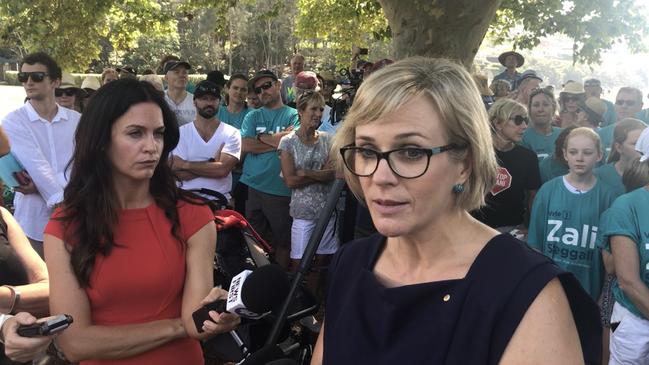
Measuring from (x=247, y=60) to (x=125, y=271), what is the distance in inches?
1775

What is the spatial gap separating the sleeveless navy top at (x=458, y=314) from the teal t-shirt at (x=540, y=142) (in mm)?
4125

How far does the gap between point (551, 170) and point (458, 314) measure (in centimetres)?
350

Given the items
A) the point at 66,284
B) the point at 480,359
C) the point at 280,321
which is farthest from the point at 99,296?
the point at 480,359

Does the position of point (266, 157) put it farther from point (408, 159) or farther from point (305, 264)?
point (408, 159)

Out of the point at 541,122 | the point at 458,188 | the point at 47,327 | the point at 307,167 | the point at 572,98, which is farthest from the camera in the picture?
the point at 572,98

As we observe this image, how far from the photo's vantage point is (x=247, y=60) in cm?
4547

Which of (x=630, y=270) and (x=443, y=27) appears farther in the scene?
(x=443, y=27)

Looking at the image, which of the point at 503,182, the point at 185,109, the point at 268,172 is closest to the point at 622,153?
the point at 503,182

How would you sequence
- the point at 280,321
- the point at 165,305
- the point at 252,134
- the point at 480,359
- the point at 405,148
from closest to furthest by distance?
the point at 480,359 < the point at 405,148 < the point at 165,305 < the point at 280,321 < the point at 252,134

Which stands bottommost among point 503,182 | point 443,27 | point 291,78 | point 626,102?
point 503,182

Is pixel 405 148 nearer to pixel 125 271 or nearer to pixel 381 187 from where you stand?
pixel 381 187

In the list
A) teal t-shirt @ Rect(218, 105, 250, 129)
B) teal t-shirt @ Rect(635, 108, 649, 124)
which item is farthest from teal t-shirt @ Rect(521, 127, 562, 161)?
teal t-shirt @ Rect(218, 105, 250, 129)

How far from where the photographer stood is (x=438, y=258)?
1.46 m

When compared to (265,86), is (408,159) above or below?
below
